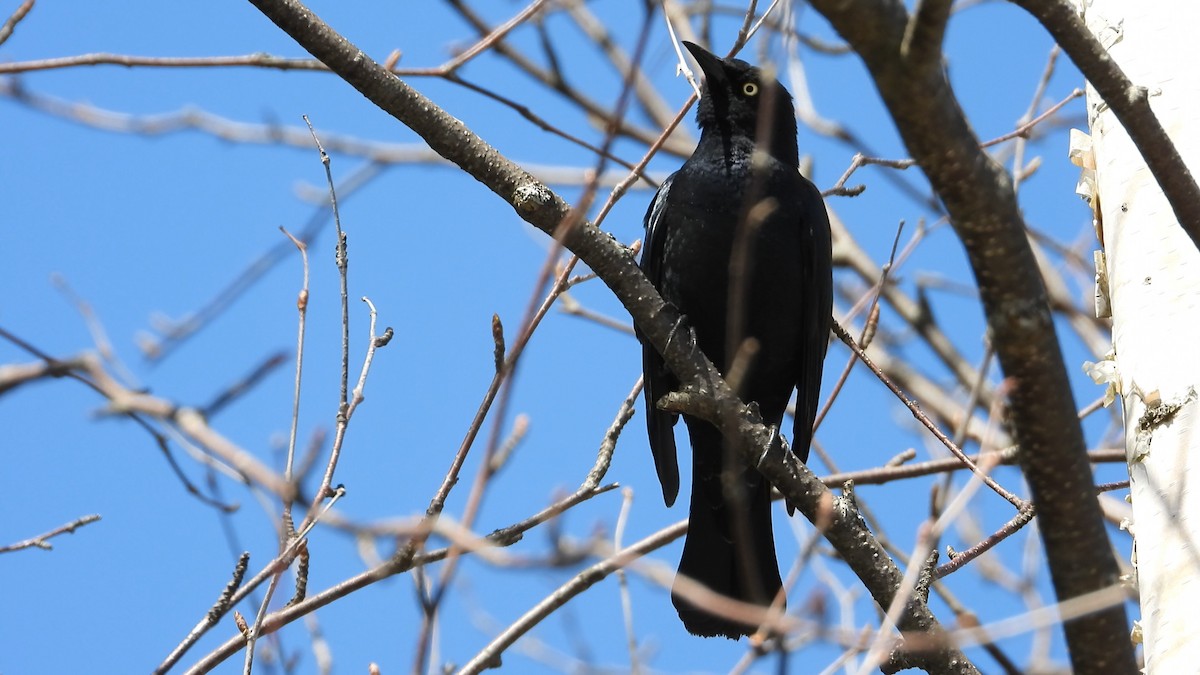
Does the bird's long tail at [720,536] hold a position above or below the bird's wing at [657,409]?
below

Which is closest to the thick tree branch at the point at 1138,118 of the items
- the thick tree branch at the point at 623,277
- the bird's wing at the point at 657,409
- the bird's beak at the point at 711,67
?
the thick tree branch at the point at 623,277

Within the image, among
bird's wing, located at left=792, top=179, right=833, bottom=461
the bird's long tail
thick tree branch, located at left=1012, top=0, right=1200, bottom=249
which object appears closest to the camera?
thick tree branch, located at left=1012, top=0, right=1200, bottom=249

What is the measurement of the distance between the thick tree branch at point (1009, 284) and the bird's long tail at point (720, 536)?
7.32 feet

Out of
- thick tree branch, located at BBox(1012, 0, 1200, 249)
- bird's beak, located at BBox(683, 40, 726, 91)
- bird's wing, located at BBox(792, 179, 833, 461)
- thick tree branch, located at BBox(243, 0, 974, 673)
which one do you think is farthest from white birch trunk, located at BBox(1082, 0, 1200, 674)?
bird's beak, located at BBox(683, 40, 726, 91)

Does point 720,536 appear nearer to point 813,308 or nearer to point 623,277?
point 813,308

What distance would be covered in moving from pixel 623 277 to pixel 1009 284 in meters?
1.41

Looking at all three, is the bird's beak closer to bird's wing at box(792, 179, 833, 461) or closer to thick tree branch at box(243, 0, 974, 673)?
bird's wing at box(792, 179, 833, 461)

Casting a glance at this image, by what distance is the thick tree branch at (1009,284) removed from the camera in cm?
143

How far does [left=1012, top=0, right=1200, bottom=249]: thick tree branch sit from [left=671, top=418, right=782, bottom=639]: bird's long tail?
5.83 feet

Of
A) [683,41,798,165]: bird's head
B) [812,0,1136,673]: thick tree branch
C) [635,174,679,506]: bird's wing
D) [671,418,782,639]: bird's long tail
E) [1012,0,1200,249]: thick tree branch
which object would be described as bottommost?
[812,0,1136,673]: thick tree branch

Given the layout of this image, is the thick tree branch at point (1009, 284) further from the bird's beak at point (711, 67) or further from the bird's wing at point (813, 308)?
the bird's beak at point (711, 67)

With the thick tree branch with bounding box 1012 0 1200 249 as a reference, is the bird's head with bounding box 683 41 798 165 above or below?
above

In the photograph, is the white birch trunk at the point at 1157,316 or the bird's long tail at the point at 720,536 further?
the bird's long tail at the point at 720,536

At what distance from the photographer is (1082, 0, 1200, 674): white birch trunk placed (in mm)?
2465
